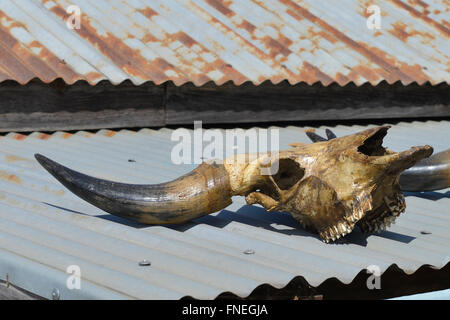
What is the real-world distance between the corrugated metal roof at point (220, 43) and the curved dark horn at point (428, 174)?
7.47ft

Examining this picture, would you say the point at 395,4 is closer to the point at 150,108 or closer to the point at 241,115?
the point at 241,115

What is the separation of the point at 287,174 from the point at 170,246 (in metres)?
0.79

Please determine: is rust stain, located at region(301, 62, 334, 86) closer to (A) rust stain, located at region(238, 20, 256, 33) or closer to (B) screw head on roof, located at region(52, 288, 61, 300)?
(A) rust stain, located at region(238, 20, 256, 33)

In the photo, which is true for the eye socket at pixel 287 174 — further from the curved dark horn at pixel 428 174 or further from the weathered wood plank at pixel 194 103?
the weathered wood plank at pixel 194 103

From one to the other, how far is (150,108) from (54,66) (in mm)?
895

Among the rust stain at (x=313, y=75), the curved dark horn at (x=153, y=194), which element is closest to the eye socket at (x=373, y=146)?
the curved dark horn at (x=153, y=194)

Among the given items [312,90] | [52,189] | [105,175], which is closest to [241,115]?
[312,90]

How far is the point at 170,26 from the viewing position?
7395 mm

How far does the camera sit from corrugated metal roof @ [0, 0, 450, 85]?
6582 millimetres

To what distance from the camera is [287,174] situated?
4246 millimetres

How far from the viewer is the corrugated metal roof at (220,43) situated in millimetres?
6582

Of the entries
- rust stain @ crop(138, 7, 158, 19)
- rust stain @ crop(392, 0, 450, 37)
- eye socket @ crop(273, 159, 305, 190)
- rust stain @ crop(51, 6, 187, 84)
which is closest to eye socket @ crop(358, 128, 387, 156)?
eye socket @ crop(273, 159, 305, 190)

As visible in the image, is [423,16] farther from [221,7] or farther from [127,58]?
[127,58]

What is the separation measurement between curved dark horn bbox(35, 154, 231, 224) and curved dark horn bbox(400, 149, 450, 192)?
1468 mm
